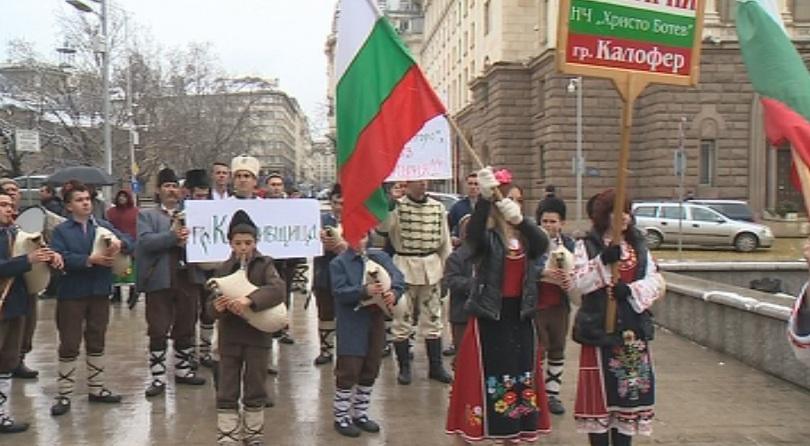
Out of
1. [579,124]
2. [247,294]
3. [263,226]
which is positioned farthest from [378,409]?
[579,124]

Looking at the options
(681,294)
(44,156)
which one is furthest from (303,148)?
(681,294)

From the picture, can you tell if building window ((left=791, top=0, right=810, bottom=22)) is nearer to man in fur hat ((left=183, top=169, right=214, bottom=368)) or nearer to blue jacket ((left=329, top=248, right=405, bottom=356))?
man in fur hat ((left=183, top=169, right=214, bottom=368))

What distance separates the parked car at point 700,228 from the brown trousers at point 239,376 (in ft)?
62.1

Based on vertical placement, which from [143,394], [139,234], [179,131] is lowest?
[143,394]

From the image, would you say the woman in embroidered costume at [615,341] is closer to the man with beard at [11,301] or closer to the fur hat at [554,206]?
the fur hat at [554,206]

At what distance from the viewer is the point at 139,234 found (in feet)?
23.8

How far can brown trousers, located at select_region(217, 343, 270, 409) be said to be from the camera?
5445mm

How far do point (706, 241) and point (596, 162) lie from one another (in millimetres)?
12523

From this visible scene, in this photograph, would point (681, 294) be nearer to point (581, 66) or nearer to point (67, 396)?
→ point (581, 66)

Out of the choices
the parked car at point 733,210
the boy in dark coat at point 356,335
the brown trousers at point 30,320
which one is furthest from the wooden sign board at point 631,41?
the parked car at point 733,210

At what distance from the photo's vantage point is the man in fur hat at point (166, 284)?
7.15m

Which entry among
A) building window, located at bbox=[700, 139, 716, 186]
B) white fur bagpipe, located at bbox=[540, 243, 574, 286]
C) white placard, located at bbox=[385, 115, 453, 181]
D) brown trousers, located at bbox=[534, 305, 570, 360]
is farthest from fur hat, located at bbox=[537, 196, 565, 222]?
building window, located at bbox=[700, 139, 716, 186]

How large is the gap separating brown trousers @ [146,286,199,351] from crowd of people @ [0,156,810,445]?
1cm

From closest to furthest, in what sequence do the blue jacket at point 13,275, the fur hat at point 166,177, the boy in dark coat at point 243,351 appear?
the boy in dark coat at point 243,351
the blue jacket at point 13,275
the fur hat at point 166,177
